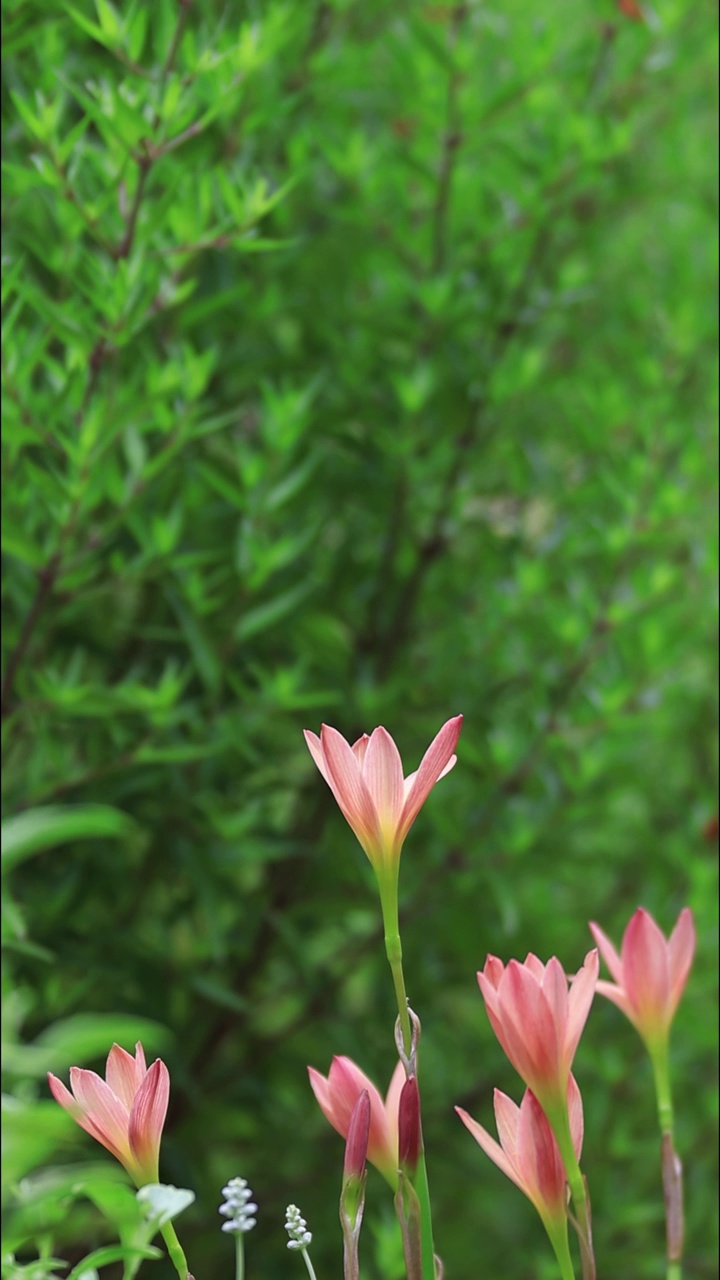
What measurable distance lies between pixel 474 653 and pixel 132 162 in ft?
1.36

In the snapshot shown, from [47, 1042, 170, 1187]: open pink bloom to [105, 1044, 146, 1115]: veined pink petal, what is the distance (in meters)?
0.01

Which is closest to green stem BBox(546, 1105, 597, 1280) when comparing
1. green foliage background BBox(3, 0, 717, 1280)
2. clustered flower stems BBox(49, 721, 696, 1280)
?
clustered flower stems BBox(49, 721, 696, 1280)

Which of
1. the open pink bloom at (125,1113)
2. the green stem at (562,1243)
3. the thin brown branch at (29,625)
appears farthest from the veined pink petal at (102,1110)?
the thin brown branch at (29,625)

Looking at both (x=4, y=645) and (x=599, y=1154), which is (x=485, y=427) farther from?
(x=599, y=1154)

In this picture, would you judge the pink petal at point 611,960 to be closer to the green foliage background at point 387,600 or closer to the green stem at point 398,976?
the green stem at point 398,976

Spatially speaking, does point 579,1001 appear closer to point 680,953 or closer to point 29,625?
point 680,953

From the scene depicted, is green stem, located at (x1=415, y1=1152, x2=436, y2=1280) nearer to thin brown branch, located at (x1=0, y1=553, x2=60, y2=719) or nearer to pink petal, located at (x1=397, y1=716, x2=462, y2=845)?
pink petal, located at (x1=397, y1=716, x2=462, y2=845)

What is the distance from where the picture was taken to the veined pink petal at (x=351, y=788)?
0.28 meters

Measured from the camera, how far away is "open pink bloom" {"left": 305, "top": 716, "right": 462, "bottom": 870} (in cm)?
28

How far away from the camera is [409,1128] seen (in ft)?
0.91

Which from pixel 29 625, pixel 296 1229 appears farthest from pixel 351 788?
pixel 29 625

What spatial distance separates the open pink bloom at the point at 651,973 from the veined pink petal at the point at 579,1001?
0.15 feet

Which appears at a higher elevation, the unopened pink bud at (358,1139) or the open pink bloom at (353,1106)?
the open pink bloom at (353,1106)

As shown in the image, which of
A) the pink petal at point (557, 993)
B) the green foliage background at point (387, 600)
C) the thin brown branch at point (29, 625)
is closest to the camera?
the pink petal at point (557, 993)
